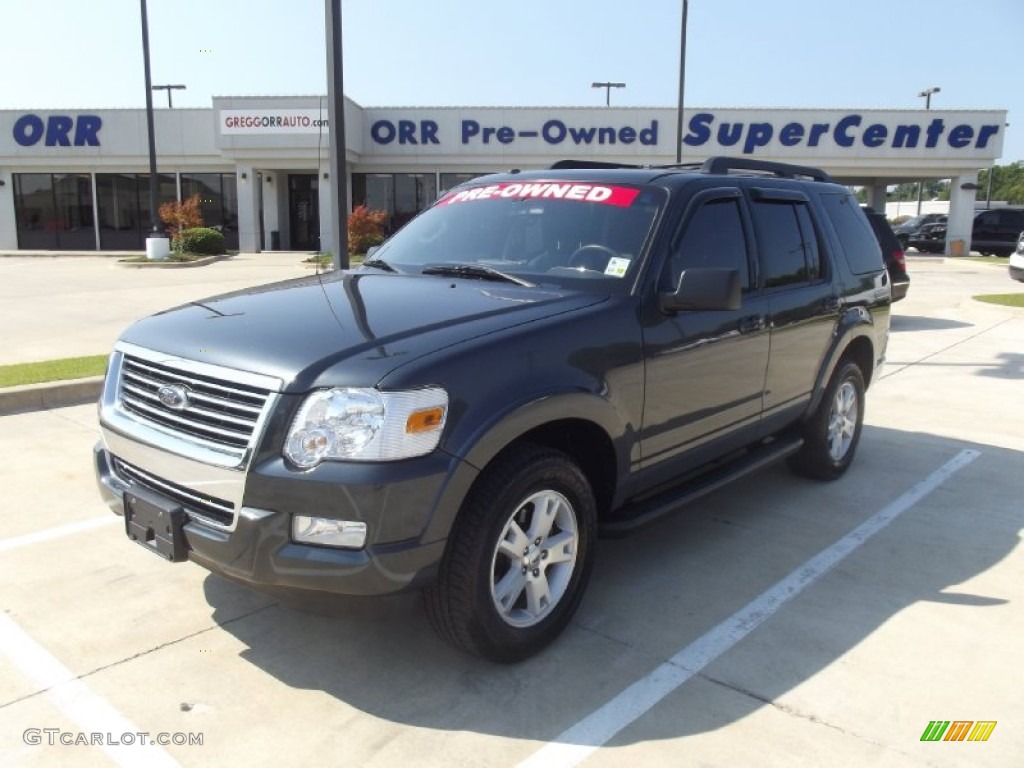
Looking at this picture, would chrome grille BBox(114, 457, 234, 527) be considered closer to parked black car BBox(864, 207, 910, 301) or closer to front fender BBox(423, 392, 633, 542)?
front fender BBox(423, 392, 633, 542)

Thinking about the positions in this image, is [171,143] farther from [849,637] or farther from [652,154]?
[849,637]

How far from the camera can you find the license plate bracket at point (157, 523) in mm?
2939

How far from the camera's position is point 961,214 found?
33.8 m

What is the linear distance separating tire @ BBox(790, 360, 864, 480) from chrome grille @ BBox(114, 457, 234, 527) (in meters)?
3.78

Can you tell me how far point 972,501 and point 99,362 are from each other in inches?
305

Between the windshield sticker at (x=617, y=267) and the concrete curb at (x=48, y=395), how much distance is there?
5118 mm

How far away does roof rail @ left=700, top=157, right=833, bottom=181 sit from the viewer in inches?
183

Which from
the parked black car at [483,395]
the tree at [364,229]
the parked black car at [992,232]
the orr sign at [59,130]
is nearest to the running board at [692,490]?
the parked black car at [483,395]

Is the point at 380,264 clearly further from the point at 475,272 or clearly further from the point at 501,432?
the point at 501,432

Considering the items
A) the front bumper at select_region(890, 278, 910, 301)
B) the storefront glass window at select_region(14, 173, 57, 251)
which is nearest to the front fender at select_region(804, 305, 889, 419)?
the front bumper at select_region(890, 278, 910, 301)

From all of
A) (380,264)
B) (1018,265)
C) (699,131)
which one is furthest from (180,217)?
(380,264)

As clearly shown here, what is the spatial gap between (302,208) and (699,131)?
1605 centimetres

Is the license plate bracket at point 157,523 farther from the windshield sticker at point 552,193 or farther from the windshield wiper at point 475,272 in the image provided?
the windshield sticker at point 552,193

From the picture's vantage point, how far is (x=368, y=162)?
32438 millimetres
